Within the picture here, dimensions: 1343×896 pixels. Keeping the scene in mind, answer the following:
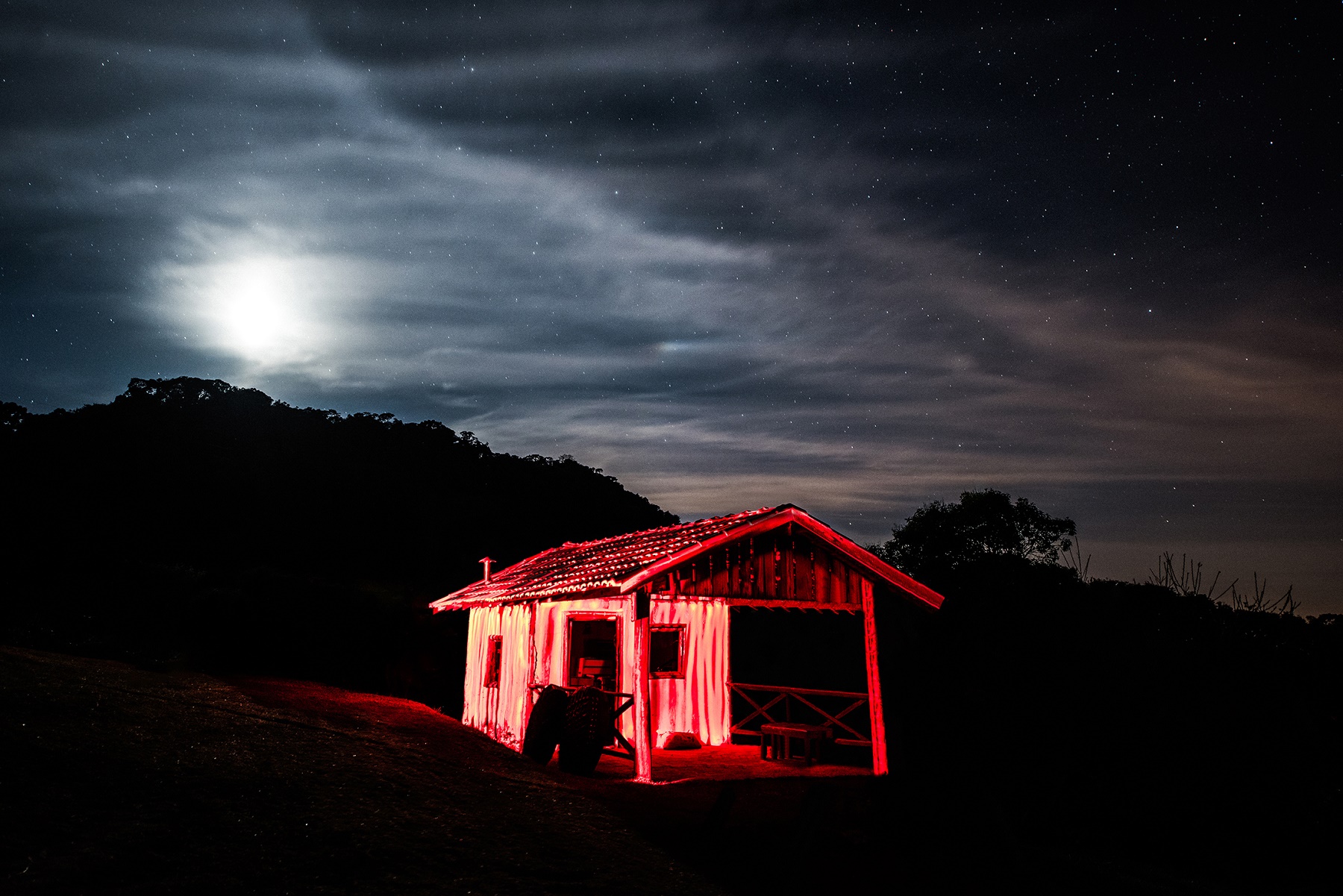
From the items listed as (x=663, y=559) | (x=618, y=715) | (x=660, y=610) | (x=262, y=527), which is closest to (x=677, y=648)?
(x=660, y=610)

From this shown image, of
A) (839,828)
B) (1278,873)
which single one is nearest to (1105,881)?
(839,828)

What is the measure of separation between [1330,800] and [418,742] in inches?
489

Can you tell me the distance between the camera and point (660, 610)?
55.0 ft

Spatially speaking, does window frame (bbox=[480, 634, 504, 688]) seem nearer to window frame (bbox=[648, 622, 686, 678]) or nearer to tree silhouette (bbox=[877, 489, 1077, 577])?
window frame (bbox=[648, 622, 686, 678])

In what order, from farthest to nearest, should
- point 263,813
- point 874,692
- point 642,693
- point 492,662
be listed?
point 492,662, point 874,692, point 642,693, point 263,813

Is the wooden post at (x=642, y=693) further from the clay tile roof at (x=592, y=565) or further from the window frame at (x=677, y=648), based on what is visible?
the window frame at (x=677, y=648)

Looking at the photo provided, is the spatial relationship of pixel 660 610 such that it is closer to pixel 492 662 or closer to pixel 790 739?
pixel 790 739

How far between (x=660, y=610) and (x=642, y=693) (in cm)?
573

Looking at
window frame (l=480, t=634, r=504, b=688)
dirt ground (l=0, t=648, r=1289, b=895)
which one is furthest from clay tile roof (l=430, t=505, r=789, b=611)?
dirt ground (l=0, t=648, r=1289, b=895)

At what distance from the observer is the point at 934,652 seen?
A: 15.1 m

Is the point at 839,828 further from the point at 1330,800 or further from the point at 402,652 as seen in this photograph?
the point at 402,652

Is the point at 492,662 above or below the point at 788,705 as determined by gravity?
above

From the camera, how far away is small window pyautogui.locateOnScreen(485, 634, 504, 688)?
17.3 meters

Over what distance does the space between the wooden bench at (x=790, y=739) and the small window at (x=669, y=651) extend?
260 centimetres
